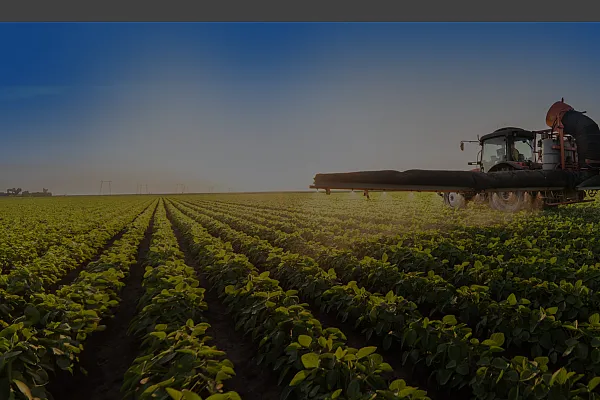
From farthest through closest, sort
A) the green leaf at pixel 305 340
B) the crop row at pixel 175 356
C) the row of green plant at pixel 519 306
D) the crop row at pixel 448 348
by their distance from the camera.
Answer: the row of green plant at pixel 519 306 → the green leaf at pixel 305 340 → the crop row at pixel 448 348 → the crop row at pixel 175 356

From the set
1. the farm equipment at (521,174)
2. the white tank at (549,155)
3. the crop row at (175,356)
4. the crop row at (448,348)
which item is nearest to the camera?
the crop row at (175,356)

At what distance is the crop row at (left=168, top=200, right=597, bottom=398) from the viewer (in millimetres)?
2721

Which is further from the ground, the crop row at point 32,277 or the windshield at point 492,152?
the windshield at point 492,152

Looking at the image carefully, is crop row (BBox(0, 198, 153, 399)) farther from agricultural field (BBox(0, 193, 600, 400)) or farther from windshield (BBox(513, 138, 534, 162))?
windshield (BBox(513, 138, 534, 162))

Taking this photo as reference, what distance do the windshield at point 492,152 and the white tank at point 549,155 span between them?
193cm

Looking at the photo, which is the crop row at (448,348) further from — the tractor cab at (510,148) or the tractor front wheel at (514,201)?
the tractor cab at (510,148)

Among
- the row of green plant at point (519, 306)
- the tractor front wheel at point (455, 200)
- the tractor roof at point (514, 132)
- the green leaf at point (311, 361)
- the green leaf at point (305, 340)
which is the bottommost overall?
the row of green plant at point (519, 306)

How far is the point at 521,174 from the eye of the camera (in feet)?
31.4

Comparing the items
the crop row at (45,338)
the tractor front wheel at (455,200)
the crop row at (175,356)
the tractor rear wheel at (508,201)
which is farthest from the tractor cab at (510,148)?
the crop row at (45,338)

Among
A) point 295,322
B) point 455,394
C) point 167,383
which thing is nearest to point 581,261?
point 455,394

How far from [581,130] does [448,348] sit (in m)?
12.9

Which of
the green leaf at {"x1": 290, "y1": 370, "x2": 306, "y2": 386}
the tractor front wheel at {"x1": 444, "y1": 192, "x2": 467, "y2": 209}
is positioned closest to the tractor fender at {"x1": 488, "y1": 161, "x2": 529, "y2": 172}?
the tractor front wheel at {"x1": 444, "y1": 192, "x2": 467, "y2": 209}

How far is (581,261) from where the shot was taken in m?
6.20

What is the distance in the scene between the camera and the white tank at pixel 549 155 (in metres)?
12.1
